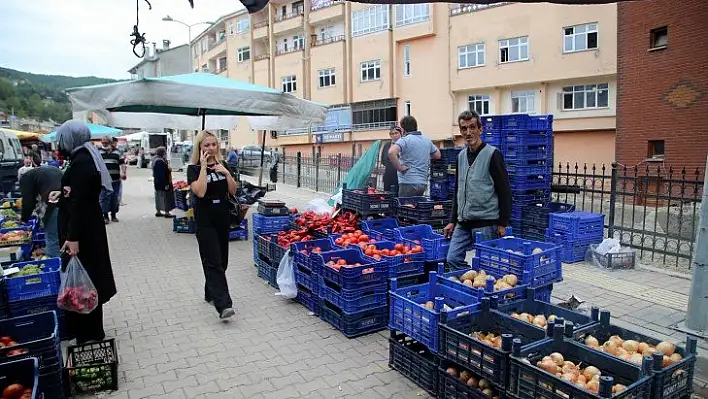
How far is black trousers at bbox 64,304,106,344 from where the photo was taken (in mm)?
4809

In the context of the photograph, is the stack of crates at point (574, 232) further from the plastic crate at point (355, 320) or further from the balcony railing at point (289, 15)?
the balcony railing at point (289, 15)

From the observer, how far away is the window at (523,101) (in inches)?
1124

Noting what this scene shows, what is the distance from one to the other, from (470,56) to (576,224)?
25.0m

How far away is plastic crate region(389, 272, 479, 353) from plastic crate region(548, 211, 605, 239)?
4301 mm

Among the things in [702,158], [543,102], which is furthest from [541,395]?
[543,102]

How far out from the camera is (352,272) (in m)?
4.97

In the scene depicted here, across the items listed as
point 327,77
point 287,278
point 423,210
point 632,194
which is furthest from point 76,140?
point 327,77

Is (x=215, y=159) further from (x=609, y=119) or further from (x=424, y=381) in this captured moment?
(x=609, y=119)

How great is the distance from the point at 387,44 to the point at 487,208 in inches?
1302

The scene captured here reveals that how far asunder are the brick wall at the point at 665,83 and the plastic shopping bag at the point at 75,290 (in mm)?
17014

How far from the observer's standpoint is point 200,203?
5.46 m

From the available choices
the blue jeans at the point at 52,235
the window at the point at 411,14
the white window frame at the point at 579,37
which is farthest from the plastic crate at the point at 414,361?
the window at the point at 411,14

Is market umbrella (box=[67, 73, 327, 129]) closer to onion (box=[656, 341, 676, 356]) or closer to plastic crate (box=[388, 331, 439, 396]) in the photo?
plastic crate (box=[388, 331, 439, 396])

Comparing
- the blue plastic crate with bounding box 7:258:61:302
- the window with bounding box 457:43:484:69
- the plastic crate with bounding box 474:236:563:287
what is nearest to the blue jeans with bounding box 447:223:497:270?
the plastic crate with bounding box 474:236:563:287
